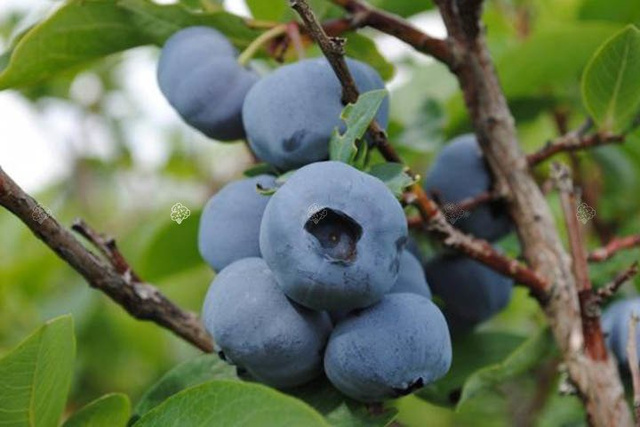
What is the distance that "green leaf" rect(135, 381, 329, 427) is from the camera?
689 millimetres

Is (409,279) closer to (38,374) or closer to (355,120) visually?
(355,120)

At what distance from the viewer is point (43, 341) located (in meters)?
0.83

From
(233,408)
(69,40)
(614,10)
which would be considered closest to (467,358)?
(233,408)

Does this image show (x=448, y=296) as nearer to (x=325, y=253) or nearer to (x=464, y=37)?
(x=464, y=37)

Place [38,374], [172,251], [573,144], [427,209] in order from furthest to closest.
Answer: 1. [172,251]
2. [573,144]
3. [427,209]
4. [38,374]

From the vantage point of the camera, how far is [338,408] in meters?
0.87

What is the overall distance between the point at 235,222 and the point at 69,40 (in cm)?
36

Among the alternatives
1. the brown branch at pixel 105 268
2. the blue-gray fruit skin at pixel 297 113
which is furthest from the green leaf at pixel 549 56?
the brown branch at pixel 105 268

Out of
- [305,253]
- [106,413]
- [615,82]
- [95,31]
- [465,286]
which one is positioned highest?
[95,31]

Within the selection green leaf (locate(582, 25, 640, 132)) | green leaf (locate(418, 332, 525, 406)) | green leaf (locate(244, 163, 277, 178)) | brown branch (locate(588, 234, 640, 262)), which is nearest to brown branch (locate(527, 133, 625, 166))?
green leaf (locate(582, 25, 640, 132))

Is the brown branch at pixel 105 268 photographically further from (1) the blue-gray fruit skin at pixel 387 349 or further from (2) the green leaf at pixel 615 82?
(2) the green leaf at pixel 615 82

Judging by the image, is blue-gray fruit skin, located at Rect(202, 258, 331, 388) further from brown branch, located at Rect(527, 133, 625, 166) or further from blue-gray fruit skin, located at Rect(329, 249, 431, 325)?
brown branch, located at Rect(527, 133, 625, 166)

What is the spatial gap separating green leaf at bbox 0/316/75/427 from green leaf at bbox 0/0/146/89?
360mm

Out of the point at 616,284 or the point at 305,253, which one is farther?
the point at 616,284
